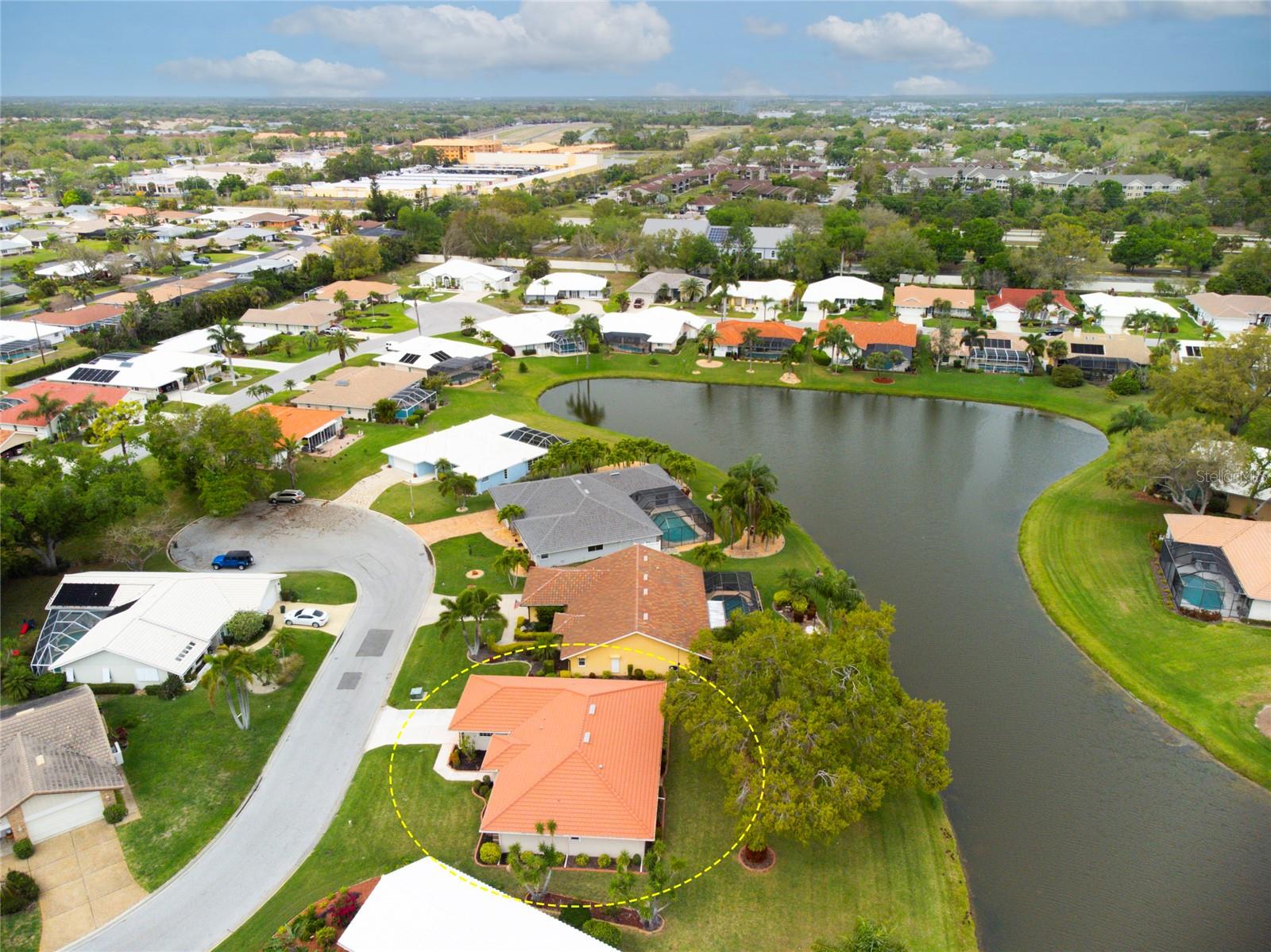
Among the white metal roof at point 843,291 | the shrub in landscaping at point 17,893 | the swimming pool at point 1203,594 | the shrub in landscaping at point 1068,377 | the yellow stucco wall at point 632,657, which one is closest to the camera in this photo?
the shrub in landscaping at point 17,893

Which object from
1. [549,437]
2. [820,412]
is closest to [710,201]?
[820,412]

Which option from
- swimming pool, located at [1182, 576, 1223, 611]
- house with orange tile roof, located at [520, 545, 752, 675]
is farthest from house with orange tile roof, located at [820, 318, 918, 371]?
house with orange tile roof, located at [520, 545, 752, 675]

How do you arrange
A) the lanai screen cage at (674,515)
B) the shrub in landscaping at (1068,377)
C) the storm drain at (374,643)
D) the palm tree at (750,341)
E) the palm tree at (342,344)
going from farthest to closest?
the palm tree at (750,341) < the palm tree at (342,344) < the shrub in landscaping at (1068,377) < the lanai screen cage at (674,515) < the storm drain at (374,643)

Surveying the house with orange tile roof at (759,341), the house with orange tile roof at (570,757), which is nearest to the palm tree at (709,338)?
the house with orange tile roof at (759,341)

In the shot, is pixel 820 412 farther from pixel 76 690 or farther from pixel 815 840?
pixel 76 690

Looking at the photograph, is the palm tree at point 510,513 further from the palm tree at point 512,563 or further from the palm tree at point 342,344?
the palm tree at point 342,344

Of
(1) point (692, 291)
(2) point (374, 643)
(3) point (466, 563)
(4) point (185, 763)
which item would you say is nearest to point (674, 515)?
(3) point (466, 563)

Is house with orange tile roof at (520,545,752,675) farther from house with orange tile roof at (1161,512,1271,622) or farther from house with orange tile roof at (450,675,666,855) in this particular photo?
house with orange tile roof at (1161,512,1271,622)
